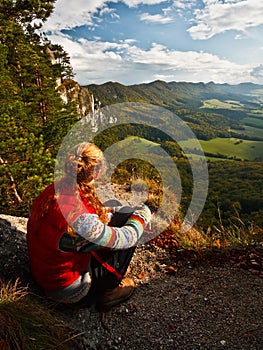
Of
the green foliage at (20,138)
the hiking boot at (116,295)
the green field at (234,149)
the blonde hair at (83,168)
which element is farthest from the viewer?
the green field at (234,149)

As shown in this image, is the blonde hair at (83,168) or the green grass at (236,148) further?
the green grass at (236,148)

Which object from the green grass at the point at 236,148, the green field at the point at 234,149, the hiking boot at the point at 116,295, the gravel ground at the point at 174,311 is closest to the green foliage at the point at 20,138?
the gravel ground at the point at 174,311

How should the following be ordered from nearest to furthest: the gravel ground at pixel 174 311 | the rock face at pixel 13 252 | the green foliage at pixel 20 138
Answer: the gravel ground at pixel 174 311 → the rock face at pixel 13 252 → the green foliage at pixel 20 138

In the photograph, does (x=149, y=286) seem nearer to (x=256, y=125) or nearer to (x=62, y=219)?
(x=62, y=219)

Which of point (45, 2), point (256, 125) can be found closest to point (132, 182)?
point (45, 2)

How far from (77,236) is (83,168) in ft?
1.76

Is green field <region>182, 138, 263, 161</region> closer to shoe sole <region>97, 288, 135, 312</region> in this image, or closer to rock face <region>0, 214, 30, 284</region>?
rock face <region>0, 214, 30, 284</region>

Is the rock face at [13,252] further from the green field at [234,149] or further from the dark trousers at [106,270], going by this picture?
the green field at [234,149]

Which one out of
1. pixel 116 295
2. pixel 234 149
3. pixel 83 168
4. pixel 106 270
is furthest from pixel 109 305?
pixel 234 149

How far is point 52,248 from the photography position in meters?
2.08

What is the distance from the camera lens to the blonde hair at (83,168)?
6.72 feet

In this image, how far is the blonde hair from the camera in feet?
6.72

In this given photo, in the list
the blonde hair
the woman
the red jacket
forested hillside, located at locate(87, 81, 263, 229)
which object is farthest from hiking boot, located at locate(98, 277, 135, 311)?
forested hillside, located at locate(87, 81, 263, 229)

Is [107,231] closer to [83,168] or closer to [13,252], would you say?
[83,168]
